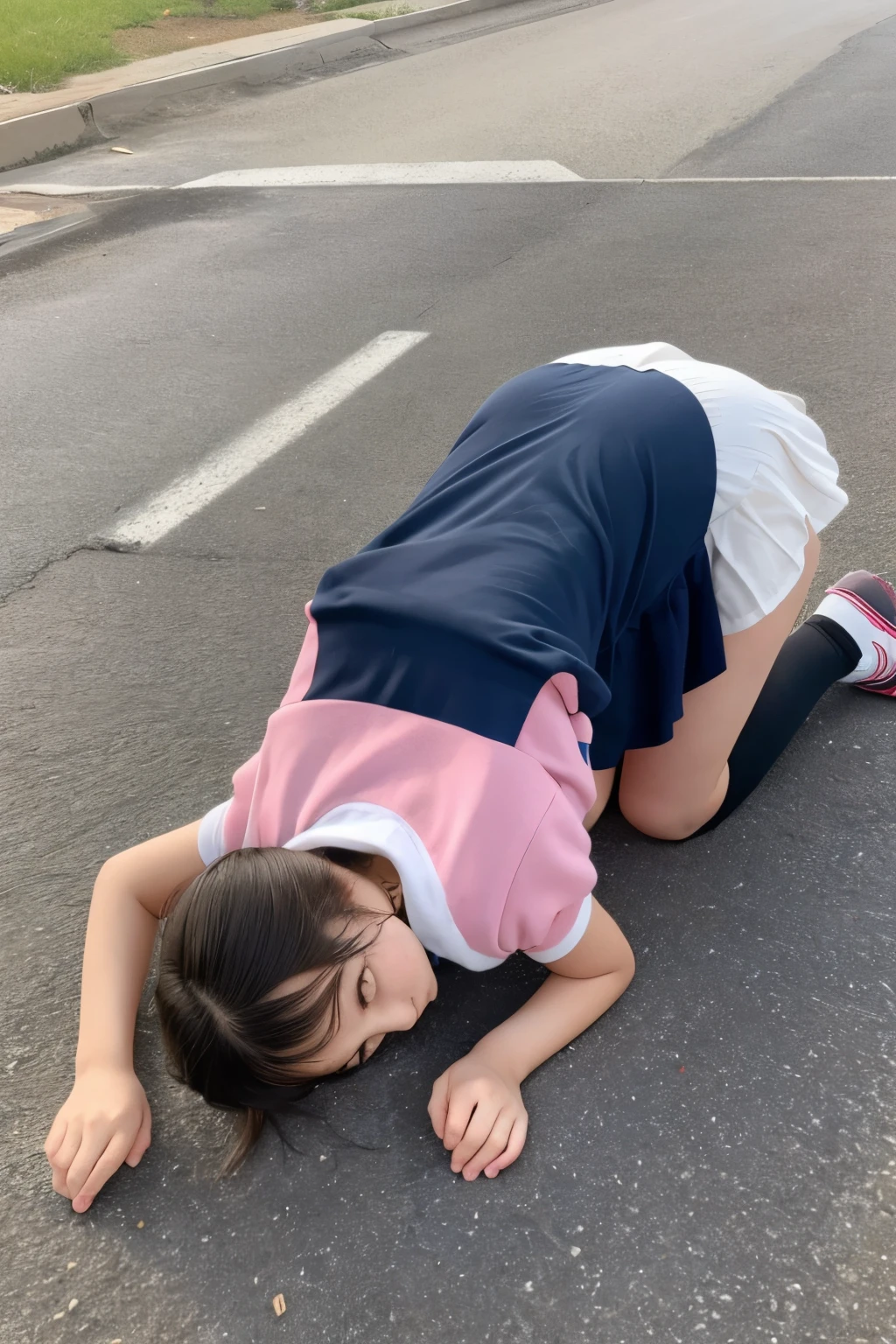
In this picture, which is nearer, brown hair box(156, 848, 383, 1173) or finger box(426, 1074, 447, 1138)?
brown hair box(156, 848, 383, 1173)

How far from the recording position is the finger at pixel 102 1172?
68.5 inches

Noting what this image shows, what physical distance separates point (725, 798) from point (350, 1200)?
43.1 inches

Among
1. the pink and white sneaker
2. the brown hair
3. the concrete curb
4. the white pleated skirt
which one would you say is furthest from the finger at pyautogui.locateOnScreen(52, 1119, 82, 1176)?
the concrete curb

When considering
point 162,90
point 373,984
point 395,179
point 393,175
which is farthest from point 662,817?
point 162,90

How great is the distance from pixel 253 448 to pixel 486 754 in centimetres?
278

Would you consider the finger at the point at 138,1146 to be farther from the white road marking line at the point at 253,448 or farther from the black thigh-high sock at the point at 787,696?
the white road marking line at the point at 253,448

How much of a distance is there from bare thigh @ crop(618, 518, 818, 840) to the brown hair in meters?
0.88

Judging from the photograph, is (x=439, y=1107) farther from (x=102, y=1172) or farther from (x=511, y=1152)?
(x=102, y=1172)

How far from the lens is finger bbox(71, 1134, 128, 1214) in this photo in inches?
68.5

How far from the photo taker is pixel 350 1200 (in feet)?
5.70

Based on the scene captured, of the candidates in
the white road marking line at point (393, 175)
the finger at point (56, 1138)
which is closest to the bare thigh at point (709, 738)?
the finger at point (56, 1138)

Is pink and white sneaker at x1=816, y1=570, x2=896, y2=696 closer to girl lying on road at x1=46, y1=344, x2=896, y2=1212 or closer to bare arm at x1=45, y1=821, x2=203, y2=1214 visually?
girl lying on road at x1=46, y1=344, x2=896, y2=1212

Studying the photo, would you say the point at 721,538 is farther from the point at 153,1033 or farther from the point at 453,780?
the point at 153,1033

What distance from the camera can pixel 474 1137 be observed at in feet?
5.73
